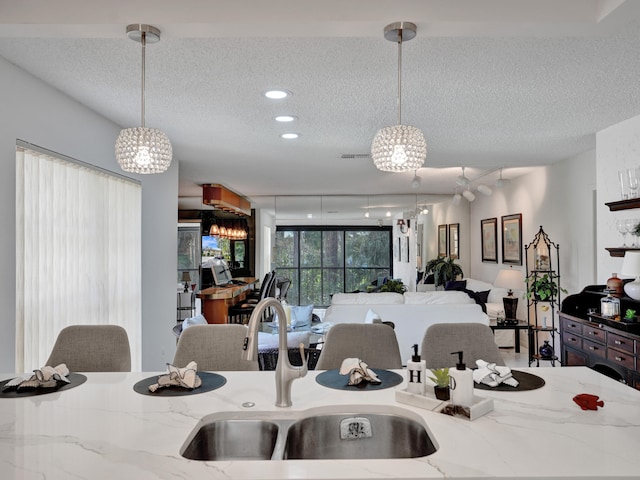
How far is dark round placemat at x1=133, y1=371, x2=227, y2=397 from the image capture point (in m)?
1.93

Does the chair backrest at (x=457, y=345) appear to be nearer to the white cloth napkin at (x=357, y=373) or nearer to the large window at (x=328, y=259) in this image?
the white cloth napkin at (x=357, y=373)

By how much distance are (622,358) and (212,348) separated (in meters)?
2.81

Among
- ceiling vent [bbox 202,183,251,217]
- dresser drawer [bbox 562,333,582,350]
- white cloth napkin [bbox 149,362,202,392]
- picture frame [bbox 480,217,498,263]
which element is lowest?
dresser drawer [bbox 562,333,582,350]

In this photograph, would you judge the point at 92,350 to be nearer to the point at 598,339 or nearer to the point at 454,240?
the point at 598,339

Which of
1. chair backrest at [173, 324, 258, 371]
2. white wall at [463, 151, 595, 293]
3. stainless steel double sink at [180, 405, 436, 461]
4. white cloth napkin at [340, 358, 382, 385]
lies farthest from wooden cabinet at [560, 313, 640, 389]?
chair backrest at [173, 324, 258, 371]

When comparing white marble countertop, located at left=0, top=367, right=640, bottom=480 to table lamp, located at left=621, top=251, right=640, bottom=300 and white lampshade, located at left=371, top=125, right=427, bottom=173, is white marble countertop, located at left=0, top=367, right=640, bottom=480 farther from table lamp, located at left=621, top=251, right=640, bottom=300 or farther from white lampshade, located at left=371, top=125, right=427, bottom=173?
table lamp, located at left=621, top=251, right=640, bottom=300

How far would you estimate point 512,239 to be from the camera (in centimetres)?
734

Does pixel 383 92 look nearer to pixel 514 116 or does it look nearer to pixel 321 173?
pixel 514 116

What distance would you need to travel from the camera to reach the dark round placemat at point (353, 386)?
1.98m

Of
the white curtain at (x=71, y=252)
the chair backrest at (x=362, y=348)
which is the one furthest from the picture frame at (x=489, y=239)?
the chair backrest at (x=362, y=348)

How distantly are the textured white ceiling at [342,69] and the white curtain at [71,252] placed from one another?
22.4 inches

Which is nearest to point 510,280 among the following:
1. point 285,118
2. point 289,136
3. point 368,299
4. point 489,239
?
point 368,299

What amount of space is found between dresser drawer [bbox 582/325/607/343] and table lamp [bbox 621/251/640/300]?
1.17 feet

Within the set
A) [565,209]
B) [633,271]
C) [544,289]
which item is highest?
[565,209]
